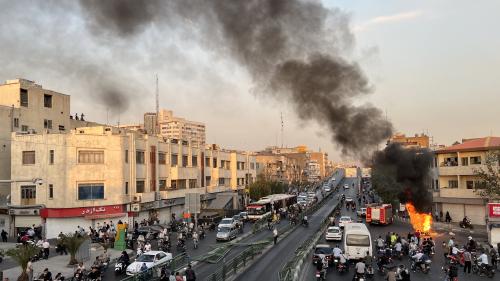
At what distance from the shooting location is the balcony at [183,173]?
60.8 m

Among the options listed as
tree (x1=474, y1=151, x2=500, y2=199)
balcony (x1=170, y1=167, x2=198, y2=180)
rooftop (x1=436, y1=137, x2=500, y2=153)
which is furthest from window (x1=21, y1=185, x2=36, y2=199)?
rooftop (x1=436, y1=137, x2=500, y2=153)

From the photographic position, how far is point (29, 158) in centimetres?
4666

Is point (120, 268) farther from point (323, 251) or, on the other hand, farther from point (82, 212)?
point (82, 212)

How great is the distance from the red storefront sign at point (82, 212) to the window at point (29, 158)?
513 centimetres

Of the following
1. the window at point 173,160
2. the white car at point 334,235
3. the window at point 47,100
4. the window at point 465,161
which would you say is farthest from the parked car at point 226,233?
the window at point 465,161

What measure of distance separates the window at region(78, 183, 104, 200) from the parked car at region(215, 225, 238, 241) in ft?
45.1

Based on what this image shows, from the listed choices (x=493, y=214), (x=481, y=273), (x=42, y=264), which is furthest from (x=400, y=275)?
(x=42, y=264)

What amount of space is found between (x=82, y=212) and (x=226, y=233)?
1488 cm

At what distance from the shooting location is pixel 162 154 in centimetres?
5928

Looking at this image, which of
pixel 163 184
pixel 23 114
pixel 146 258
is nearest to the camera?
pixel 146 258

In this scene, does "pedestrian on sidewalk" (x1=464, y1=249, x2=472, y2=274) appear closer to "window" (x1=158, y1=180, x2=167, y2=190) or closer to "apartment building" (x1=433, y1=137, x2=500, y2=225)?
"apartment building" (x1=433, y1=137, x2=500, y2=225)

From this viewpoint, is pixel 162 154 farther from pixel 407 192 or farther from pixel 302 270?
pixel 302 270

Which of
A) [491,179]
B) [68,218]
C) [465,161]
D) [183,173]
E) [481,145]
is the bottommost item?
[68,218]

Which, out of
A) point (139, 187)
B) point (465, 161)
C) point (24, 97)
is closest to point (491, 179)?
point (465, 161)
